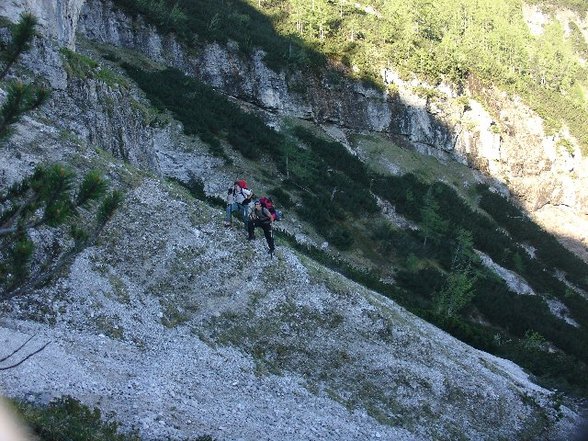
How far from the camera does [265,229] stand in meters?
18.2

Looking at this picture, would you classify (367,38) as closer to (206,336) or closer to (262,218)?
(262,218)

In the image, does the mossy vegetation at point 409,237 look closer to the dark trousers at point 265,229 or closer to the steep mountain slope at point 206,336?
the steep mountain slope at point 206,336

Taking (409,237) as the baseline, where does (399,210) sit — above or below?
above

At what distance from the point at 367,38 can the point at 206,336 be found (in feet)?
210

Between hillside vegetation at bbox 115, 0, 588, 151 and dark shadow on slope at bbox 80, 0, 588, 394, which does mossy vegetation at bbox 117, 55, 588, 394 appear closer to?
dark shadow on slope at bbox 80, 0, 588, 394

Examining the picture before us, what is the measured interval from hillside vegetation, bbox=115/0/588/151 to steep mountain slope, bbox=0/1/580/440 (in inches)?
1556

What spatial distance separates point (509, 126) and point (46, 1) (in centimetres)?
6599

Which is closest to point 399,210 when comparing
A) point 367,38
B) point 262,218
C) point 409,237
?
point 409,237

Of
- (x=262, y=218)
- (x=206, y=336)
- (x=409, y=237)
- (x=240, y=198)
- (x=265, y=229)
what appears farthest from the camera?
(x=409, y=237)

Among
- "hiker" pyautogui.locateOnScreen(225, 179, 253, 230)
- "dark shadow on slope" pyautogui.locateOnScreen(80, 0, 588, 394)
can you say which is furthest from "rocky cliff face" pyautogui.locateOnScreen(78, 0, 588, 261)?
"hiker" pyautogui.locateOnScreen(225, 179, 253, 230)

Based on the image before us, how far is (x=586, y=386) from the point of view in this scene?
86.4ft

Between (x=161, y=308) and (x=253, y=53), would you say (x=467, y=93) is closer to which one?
(x=253, y=53)

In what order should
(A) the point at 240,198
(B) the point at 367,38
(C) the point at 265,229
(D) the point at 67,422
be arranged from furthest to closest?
(B) the point at 367,38 → (A) the point at 240,198 → (C) the point at 265,229 → (D) the point at 67,422

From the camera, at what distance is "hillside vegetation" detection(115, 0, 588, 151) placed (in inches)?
2356
